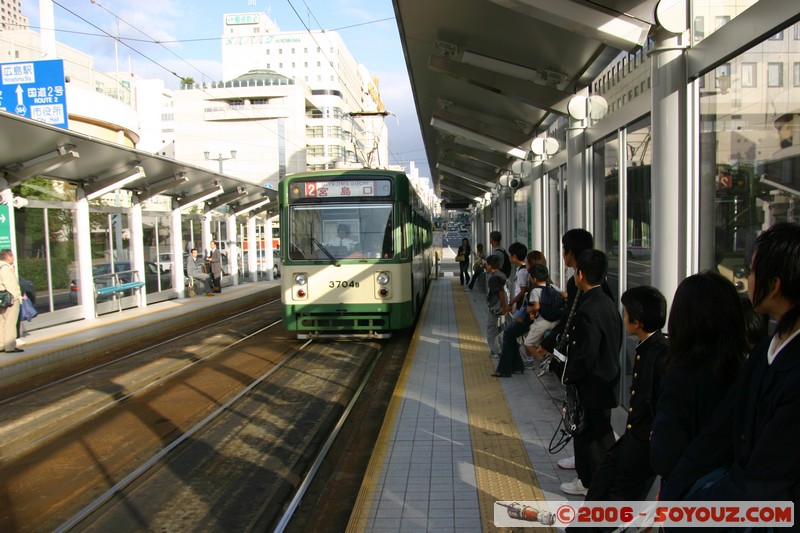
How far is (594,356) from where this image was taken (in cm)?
360

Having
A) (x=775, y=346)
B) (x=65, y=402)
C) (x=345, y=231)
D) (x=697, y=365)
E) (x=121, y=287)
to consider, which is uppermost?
(x=345, y=231)

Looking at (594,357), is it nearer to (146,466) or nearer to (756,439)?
(756,439)

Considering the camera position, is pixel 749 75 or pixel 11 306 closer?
pixel 749 75

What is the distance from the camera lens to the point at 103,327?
43.5 ft

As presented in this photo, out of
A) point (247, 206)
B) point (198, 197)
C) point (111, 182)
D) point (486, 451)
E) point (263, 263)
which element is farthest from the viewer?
point (263, 263)

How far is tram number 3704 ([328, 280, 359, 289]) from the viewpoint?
1075cm

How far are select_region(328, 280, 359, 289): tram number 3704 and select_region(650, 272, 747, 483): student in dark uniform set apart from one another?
8592 mm

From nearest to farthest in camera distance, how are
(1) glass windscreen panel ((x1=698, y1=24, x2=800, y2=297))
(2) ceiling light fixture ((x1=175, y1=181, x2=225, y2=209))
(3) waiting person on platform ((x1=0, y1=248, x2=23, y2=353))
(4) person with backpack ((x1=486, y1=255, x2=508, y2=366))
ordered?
(1) glass windscreen panel ((x1=698, y1=24, x2=800, y2=297)) → (4) person with backpack ((x1=486, y1=255, x2=508, y2=366)) → (3) waiting person on platform ((x1=0, y1=248, x2=23, y2=353)) → (2) ceiling light fixture ((x1=175, y1=181, x2=225, y2=209))

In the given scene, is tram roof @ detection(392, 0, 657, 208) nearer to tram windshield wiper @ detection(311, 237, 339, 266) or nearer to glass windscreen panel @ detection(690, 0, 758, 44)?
glass windscreen panel @ detection(690, 0, 758, 44)

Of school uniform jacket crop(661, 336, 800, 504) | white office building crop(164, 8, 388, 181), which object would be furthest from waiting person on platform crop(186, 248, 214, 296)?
white office building crop(164, 8, 388, 181)

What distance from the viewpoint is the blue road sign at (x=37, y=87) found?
17.7m

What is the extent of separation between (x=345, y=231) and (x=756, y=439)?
9393 mm

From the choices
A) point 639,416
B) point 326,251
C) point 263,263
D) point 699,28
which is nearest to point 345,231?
point 326,251

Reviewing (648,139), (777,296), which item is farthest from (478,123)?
(777,296)
